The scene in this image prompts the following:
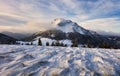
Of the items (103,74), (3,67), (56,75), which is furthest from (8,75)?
(103,74)

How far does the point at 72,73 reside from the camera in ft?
27.9

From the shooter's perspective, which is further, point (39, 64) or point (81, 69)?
point (39, 64)

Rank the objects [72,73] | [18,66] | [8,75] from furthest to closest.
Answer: [18,66], [72,73], [8,75]

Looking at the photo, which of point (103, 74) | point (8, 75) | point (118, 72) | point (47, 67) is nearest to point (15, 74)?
point (8, 75)

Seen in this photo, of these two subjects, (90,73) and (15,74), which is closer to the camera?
(15,74)

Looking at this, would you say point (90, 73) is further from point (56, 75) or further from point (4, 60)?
point (4, 60)

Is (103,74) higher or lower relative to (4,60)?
lower

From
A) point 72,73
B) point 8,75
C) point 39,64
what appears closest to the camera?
point 8,75

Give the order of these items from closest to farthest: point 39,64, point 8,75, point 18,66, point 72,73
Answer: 1. point 8,75
2. point 72,73
3. point 18,66
4. point 39,64

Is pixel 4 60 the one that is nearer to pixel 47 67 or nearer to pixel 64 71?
pixel 47 67

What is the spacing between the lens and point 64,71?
28.7 feet

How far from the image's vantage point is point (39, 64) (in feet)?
32.6

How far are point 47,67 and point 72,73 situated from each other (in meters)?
1.40

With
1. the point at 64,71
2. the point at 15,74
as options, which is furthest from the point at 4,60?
→ the point at 64,71
